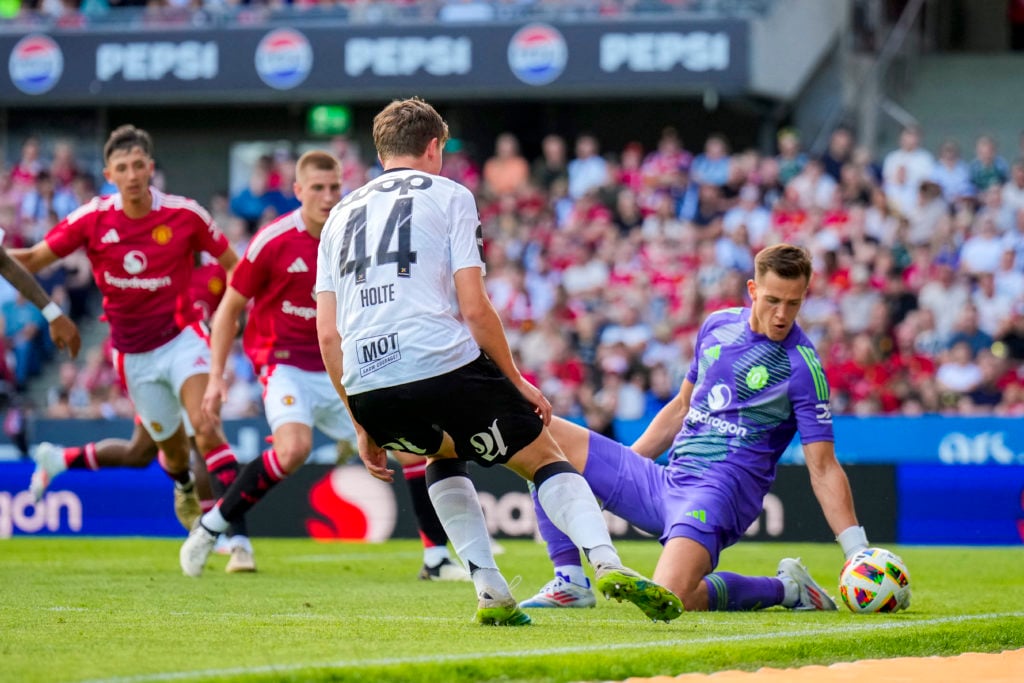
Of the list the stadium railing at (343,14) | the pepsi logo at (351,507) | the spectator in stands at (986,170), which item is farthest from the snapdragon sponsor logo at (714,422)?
the stadium railing at (343,14)


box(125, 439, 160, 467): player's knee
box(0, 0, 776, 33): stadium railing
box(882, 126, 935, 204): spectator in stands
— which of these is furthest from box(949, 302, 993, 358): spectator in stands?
box(125, 439, 160, 467): player's knee

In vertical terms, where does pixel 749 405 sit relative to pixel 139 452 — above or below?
above

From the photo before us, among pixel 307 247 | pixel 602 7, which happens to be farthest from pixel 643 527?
pixel 602 7

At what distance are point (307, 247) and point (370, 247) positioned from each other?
3883 mm

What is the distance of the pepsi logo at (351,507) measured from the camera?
1459 centimetres

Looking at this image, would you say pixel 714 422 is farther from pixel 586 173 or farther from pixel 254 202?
pixel 254 202

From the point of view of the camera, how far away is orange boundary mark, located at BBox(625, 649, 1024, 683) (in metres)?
5.39

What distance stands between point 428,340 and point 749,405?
7.64 feet

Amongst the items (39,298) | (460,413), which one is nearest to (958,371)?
(39,298)

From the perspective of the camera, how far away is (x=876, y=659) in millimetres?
6020

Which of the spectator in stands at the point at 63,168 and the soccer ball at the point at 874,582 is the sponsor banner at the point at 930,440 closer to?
the soccer ball at the point at 874,582

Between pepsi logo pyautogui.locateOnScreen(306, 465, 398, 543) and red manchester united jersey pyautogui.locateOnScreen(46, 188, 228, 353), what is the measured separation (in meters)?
3.93

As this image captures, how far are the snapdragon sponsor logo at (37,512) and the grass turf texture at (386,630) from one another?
187 inches

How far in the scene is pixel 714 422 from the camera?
8141mm
